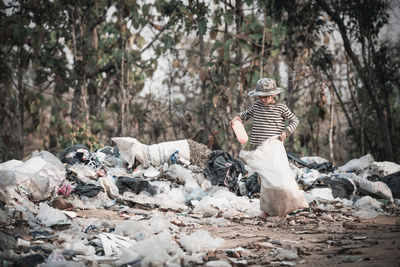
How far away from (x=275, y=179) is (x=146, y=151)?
2577 millimetres

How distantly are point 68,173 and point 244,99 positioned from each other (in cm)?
545

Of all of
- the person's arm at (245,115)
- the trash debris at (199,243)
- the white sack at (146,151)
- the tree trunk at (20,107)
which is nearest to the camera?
the trash debris at (199,243)

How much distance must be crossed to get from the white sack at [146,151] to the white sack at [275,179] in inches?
87.3

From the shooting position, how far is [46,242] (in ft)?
10.4

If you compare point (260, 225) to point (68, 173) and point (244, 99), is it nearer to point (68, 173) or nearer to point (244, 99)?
point (68, 173)

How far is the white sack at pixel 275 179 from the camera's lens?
4062 millimetres

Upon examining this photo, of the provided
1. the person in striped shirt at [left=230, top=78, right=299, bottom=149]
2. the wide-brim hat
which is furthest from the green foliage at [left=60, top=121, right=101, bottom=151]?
the wide-brim hat

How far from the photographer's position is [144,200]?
4.99 m

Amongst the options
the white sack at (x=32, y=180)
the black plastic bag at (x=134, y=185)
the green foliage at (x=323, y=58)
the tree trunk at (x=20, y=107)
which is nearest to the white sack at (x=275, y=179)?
the black plastic bag at (x=134, y=185)

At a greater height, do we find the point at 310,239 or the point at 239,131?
the point at 239,131

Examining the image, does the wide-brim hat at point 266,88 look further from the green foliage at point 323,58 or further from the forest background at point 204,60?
the green foliage at point 323,58

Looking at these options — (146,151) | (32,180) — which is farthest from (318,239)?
(146,151)

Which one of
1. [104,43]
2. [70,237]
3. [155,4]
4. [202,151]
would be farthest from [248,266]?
[104,43]

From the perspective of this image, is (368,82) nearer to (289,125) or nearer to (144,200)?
(289,125)
